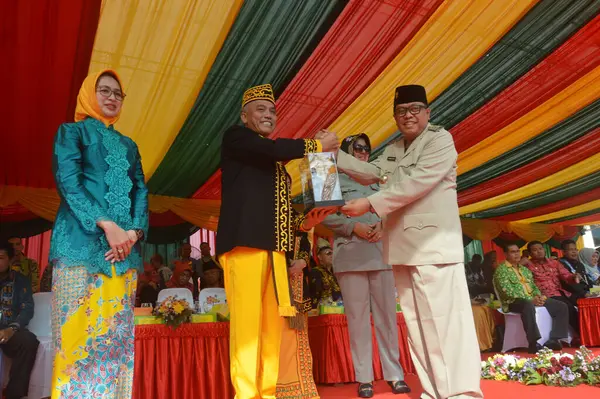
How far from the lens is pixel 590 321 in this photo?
5910 mm

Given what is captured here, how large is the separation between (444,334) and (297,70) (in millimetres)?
2951

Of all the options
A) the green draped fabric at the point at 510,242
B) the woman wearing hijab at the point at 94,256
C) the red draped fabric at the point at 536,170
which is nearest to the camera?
the woman wearing hijab at the point at 94,256

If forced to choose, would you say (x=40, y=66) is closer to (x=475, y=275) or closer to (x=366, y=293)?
(x=366, y=293)

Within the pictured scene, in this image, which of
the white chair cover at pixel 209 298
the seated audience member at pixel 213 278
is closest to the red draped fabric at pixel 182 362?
the white chair cover at pixel 209 298

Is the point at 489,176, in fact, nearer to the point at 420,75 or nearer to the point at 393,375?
the point at 420,75

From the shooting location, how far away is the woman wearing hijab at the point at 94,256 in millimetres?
1767

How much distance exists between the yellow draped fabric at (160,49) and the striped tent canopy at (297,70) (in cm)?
1

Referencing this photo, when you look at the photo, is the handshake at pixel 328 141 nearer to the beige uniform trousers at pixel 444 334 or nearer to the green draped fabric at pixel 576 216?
the beige uniform trousers at pixel 444 334

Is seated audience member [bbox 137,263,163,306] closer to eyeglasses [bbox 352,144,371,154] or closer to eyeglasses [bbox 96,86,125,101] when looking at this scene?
eyeglasses [bbox 352,144,371,154]

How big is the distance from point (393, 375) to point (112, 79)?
240 centimetres

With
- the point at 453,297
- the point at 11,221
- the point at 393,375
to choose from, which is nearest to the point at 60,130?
the point at 453,297

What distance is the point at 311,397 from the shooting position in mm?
2811

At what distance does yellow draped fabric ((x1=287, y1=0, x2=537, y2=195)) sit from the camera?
3801 mm

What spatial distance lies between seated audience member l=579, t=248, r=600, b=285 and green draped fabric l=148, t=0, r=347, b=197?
5.70m
